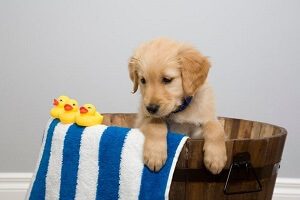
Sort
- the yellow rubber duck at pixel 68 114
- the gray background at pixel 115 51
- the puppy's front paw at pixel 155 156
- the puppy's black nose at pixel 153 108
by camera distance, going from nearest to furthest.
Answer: the puppy's front paw at pixel 155 156 → the puppy's black nose at pixel 153 108 → the yellow rubber duck at pixel 68 114 → the gray background at pixel 115 51

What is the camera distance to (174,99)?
1.45 meters

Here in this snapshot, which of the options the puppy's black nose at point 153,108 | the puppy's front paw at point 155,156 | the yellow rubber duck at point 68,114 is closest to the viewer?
the puppy's front paw at point 155,156

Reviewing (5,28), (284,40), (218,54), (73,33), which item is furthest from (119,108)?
(284,40)

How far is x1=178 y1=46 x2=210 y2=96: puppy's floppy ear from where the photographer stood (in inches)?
57.5

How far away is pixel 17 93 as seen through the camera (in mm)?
2373

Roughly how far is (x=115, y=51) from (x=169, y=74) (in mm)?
976

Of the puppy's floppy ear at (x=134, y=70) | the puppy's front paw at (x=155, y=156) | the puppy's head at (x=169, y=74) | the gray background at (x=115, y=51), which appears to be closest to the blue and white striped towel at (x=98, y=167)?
the puppy's front paw at (x=155, y=156)

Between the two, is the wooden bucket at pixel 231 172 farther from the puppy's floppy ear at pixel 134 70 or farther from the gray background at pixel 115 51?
the gray background at pixel 115 51

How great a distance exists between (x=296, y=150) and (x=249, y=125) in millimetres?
714

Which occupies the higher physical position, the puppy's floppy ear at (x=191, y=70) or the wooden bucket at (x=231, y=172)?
the puppy's floppy ear at (x=191, y=70)

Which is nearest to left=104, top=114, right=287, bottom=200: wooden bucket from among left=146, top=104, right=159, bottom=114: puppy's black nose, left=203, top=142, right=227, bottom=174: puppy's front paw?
left=203, top=142, right=227, bottom=174: puppy's front paw

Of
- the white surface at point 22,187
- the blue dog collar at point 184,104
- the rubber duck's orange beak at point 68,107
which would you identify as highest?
the blue dog collar at point 184,104

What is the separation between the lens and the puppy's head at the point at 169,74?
1.43m

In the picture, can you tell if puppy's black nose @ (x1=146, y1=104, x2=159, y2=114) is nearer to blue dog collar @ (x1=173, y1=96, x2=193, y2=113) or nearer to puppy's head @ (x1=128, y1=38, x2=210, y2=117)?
puppy's head @ (x1=128, y1=38, x2=210, y2=117)
